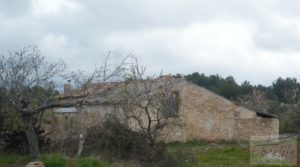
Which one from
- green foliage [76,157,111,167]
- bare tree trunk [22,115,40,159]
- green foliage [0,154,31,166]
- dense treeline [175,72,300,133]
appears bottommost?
green foliage [0,154,31,166]

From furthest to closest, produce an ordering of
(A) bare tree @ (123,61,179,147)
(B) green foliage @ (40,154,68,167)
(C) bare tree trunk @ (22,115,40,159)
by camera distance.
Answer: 1. (A) bare tree @ (123,61,179,147)
2. (C) bare tree trunk @ (22,115,40,159)
3. (B) green foliage @ (40,154,68,167)

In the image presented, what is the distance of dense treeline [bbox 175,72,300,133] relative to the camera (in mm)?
38875

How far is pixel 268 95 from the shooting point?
8075cm

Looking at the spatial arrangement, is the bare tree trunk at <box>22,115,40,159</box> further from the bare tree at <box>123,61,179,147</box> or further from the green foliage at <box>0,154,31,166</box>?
the bare tree at <box>123,61,179,147</box>

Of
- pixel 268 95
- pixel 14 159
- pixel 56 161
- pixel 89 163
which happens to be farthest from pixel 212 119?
pixel 268 95

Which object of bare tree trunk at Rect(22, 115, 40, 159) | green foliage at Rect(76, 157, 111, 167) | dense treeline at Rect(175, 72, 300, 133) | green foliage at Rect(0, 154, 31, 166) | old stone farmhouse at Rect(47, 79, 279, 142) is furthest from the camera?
dense treeline at Rect(175, 72, 300, 133)

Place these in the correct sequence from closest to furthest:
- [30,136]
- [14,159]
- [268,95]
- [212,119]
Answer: [30,136] → [14,159] → [212,119] → [268,95]

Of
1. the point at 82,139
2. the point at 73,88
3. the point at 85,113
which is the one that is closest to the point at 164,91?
the point at 85,113

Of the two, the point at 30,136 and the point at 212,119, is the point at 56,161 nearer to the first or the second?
the point at 30,136

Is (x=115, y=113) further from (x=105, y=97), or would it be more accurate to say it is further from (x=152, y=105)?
(x=152, y=105)

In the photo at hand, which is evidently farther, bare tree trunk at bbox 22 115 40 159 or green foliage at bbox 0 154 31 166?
bare tree trunk at bbox 22 115 40 159

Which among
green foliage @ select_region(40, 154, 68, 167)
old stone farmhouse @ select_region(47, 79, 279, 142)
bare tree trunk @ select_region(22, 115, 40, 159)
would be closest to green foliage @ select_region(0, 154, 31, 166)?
bare tree trunk @ select_region(22, 115, 40, 159)

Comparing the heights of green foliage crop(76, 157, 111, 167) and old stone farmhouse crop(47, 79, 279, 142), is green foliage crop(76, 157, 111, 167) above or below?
below

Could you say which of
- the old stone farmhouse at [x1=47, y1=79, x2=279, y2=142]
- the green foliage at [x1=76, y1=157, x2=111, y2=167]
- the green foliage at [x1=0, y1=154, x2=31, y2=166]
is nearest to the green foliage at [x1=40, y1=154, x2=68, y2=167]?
the green foliage at [x1=76, y1=157, x2=111, y2=167]
